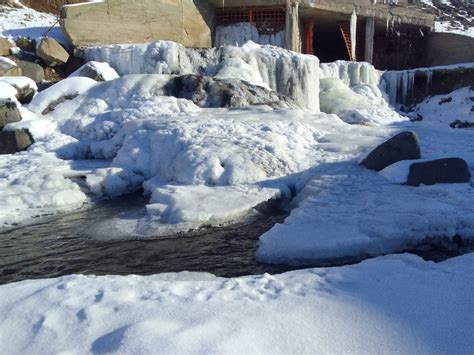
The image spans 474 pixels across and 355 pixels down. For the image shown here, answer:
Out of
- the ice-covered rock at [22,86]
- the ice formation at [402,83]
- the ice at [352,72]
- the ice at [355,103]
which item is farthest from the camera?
the ice formation at [402,83]

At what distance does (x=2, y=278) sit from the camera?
3.78 metres

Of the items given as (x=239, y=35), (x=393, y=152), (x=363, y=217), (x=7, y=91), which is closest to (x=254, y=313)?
(x=363, y=217)

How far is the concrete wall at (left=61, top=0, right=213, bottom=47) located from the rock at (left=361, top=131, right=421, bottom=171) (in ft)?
29.0

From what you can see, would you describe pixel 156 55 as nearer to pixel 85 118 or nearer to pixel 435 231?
pixel 85 118

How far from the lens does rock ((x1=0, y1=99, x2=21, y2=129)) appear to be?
30.0ft

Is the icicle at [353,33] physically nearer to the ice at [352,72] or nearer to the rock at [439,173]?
the ice at [352,72]

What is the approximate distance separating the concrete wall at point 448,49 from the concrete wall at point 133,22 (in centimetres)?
1029

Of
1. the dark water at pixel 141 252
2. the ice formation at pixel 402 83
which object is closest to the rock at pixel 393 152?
the dark water at pixel 141 252

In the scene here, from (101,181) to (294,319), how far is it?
17.3 ft

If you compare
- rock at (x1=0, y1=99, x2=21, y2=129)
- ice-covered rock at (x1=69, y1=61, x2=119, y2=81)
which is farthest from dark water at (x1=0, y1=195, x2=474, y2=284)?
ice-covered rock at (x1=69, y1=61, x2=119, y2=81)

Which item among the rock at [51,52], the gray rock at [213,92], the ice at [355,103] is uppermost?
the rock at [51,52]

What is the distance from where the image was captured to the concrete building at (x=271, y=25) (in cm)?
1236

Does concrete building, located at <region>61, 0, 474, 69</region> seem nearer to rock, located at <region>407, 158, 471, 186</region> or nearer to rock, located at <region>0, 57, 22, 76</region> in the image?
rock, located at <region>0, 57, 22, 76</region>

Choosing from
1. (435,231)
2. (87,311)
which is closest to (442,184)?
(435,231)
